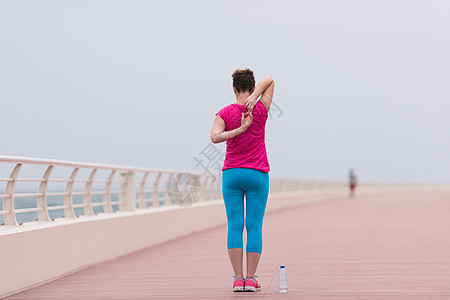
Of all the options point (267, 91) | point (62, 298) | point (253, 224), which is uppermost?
point (267, 91)

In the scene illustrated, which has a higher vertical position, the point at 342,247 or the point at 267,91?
the point at 267,91

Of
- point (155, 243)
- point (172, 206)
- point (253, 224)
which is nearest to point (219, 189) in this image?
point (172, 206)

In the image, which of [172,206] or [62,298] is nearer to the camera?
[62,298]

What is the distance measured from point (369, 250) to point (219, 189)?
10692 mm

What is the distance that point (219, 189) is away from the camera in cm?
2308

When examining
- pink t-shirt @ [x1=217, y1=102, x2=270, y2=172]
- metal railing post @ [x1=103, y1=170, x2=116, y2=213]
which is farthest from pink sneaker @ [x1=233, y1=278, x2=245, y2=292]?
metal railing post @ [x1=103, y1=170, x2=116, y2=213]

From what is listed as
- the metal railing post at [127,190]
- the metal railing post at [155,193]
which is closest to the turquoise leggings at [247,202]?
the metal railing post at [127,190]

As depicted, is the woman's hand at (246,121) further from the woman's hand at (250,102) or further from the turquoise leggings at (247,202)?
the turquoise leggings at (247,202)

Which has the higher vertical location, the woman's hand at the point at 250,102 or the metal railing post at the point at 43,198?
the woman's hand at the point at 250,102

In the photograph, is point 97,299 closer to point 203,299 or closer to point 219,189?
point 203,299

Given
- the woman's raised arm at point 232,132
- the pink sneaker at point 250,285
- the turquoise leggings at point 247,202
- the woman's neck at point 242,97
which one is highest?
the woman's neck at point 242,97

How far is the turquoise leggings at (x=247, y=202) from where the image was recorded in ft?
25.4

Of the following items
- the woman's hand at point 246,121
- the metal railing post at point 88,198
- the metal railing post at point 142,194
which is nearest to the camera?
the woman's hand at point 246,121

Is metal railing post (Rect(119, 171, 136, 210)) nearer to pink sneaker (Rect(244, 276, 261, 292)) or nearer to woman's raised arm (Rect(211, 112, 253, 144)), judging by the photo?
pink sneaker (Rect(244, 276, 261, 292))
